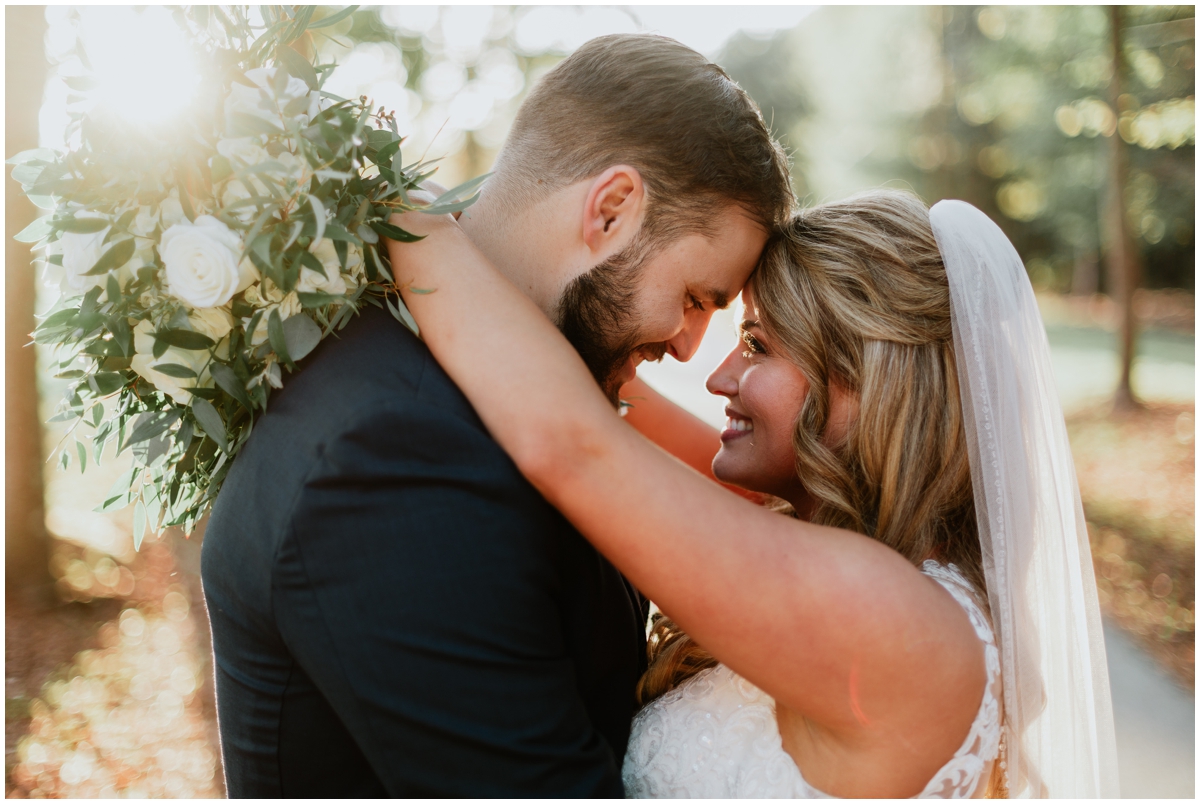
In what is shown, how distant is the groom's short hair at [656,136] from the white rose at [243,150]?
3.11ft

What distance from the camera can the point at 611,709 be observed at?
2230 mm

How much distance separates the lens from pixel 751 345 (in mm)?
2746

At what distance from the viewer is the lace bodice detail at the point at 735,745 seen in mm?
2111

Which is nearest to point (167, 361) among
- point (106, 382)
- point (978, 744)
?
point (106, 382)

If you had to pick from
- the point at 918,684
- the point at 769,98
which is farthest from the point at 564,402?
the point at 769,98

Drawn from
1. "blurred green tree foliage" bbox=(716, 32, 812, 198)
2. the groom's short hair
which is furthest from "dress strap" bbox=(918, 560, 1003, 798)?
"blurred green tree foliage" bbox=(716, 32, 812, 198)

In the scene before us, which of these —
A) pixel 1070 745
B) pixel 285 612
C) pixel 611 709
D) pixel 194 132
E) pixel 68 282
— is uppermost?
pixel 194 132

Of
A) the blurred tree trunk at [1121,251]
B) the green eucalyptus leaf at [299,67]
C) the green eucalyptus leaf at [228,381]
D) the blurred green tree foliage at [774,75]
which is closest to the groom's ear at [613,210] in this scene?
the green eucalyptus leaf at [299,67]

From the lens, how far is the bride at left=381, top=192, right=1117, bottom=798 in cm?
176

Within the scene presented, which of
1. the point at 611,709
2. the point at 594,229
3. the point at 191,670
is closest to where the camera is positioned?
the point at 611,709

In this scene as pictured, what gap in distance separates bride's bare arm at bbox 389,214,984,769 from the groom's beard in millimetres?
530

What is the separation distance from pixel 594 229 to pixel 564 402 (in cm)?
83

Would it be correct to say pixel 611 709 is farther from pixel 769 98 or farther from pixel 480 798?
pixel 769 98

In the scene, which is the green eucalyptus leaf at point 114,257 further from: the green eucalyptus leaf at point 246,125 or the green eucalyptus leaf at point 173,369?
the green eucalyptus leaf at point 246,125
